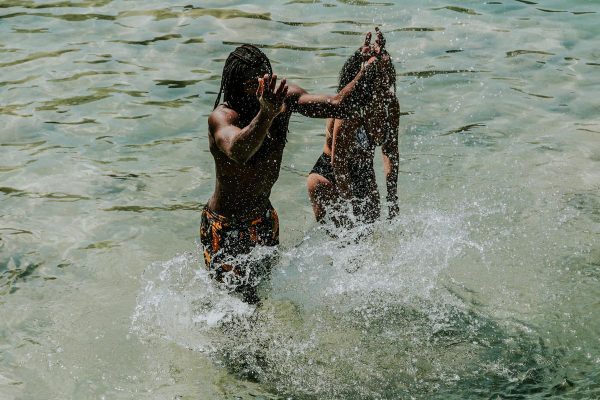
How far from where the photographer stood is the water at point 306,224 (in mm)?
5148

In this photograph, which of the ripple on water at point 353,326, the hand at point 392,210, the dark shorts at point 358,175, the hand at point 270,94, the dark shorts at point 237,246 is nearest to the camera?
the hand at point 270,94

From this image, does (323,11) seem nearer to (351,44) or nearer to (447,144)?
(351,44)

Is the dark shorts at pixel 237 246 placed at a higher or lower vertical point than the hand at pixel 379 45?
lower

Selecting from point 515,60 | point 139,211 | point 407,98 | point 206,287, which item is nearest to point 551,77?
point 515,60

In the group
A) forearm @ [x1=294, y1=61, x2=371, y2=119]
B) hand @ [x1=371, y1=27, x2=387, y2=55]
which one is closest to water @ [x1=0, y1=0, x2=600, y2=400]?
forearm @ [x1=294, y1=61, x2=371, y2=119]

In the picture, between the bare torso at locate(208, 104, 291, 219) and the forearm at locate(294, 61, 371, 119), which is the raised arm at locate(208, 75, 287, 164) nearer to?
the bare torso at locate(208, 104, 291, 219)

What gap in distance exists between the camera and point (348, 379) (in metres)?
4.97

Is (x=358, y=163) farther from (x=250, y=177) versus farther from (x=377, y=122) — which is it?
(x=250, y=177)

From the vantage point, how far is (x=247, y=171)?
497cm

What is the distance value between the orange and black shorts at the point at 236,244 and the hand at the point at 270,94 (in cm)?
109

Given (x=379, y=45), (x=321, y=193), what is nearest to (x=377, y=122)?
(x=321, y=193)

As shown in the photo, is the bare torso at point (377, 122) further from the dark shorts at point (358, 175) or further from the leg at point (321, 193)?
the leg at point (321, 193)

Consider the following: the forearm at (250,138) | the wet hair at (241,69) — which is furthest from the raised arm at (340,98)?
the forearm at (250,138)

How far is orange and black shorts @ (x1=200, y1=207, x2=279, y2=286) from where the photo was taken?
16.7 ft
